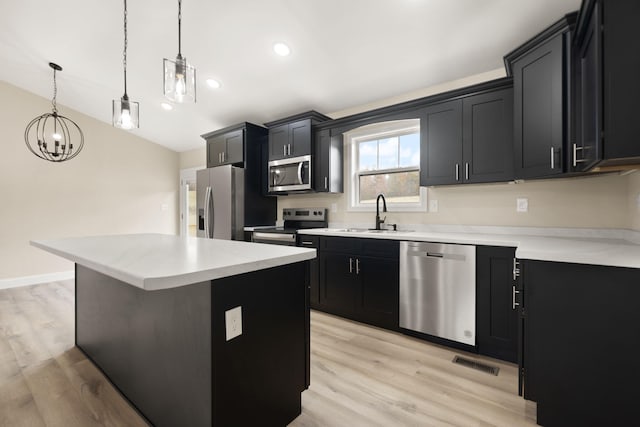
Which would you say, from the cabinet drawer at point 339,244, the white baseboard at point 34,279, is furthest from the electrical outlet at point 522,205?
the white baseboard at point 34,279

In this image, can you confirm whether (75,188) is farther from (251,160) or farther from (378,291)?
(378,291)

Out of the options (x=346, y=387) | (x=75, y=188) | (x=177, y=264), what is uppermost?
(x=75, y=188)

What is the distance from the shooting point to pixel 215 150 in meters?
4.48

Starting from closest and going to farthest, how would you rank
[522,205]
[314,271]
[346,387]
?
[346,387] < [522,205] < [314,271]

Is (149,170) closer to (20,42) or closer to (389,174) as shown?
(20,42)

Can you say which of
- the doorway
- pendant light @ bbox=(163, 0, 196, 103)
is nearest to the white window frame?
pendant light @ bbox=(163, 0, 196, 103)

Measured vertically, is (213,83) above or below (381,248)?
above

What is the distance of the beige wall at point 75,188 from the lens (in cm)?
432

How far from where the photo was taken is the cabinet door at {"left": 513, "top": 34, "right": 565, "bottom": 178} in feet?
6.13

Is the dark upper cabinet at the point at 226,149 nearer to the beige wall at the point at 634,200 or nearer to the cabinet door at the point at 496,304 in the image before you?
the cabinet door at the point at 496,304

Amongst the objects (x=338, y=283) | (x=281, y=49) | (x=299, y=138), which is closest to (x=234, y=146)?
(x=299, y=138)

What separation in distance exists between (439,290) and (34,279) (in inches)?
231

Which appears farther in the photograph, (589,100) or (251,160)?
(251,160)

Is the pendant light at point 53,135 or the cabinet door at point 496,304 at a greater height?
the pendant light at point 53,135
